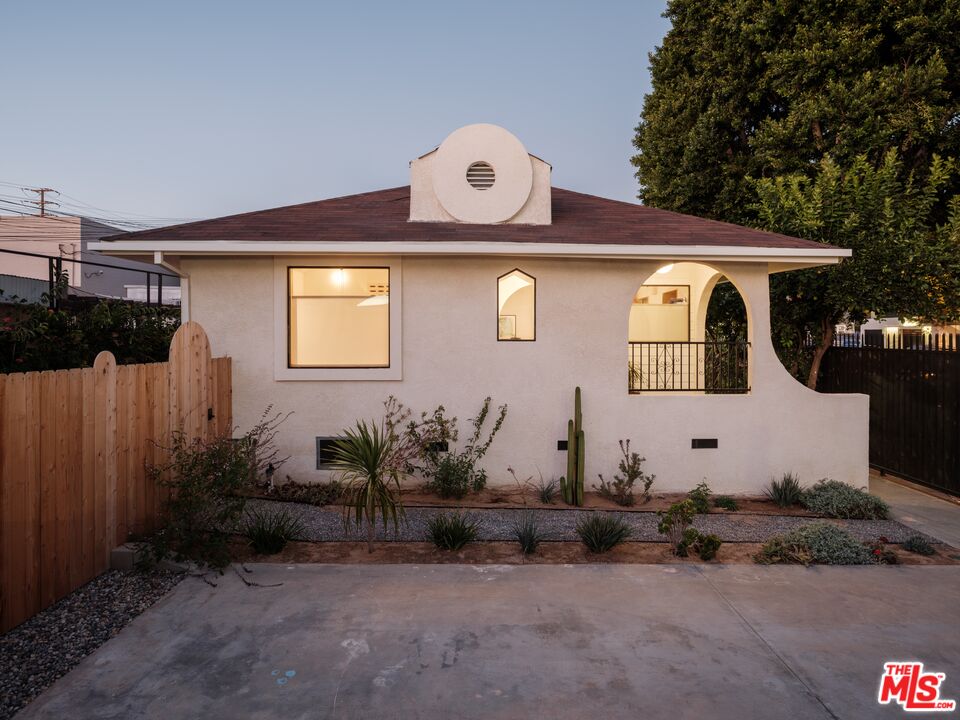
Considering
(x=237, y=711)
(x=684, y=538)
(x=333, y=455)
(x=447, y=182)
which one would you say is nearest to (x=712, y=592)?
(x=684, y=538)

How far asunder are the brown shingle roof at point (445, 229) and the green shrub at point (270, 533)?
13.0 ft

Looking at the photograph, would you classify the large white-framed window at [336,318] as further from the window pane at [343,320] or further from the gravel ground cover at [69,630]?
the gravel ground cover at [69,630]

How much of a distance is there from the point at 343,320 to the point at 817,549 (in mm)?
9797

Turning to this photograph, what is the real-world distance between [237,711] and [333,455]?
5272mm

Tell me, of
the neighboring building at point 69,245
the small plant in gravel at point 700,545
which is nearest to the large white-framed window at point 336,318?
the small plant in gravel at point 700,545

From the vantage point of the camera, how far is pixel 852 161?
492 inches

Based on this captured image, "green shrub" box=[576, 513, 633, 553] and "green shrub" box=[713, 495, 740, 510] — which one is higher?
"green shrub" box=[576, 513, 633, 553]

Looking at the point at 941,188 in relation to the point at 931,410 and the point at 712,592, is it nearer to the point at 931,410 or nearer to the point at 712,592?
the point at 931,410

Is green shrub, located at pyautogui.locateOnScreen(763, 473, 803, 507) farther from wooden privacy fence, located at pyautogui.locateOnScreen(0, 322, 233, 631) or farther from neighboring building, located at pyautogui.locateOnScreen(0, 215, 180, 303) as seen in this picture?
neighboring building, located at pyautogui.locateOnScreen(0, 215, 180, 303)

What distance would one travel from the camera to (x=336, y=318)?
41.2ft

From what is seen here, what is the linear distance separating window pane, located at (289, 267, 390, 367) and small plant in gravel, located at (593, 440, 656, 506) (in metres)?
5.34

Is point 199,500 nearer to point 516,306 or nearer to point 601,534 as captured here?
point 601,534

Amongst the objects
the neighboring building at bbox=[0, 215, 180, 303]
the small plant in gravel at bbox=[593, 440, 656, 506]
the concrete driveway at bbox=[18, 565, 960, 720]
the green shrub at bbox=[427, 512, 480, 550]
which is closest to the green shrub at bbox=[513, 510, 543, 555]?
the concrete driveway at bbox=[18, 565, 960, 720]

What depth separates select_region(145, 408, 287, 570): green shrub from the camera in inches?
215
